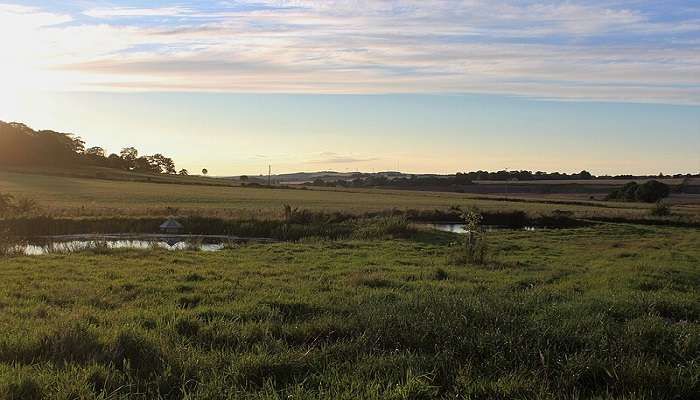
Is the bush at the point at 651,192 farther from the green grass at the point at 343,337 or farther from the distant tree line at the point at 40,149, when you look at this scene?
the distant tree line at the point at 40,149

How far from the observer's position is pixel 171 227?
110 feet

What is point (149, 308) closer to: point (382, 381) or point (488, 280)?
point (382, 381)

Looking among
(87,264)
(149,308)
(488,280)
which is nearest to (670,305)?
(488,280)

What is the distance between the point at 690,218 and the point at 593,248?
1176 inches

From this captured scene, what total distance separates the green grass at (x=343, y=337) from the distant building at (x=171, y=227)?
19.4 metres

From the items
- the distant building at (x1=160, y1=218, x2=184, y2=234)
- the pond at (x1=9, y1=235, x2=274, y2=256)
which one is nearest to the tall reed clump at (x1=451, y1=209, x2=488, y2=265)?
the pond at (x1=9, y1=235, x2=274, y2=256)

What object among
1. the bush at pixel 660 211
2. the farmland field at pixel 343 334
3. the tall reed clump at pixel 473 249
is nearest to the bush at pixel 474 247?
the tall reed clump at pixel 473 249

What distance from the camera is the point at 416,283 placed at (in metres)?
12.8

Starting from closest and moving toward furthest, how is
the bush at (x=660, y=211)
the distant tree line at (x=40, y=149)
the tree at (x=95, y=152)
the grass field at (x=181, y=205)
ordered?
the grass field at (x=181, y=205) < the bush at (x=660, y=211) < the distant tree line at (x=40, y=149) < the tree at (x=95, y=152)

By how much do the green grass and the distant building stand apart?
19.4m

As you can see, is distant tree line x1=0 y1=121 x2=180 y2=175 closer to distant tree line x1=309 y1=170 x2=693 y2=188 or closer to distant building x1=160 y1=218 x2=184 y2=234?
distant tree line x1=309 y1=170 x2=693 y2=188

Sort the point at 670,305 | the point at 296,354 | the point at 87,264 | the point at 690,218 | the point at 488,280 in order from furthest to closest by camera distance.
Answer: the point at 690,218 < the point at 87,264 < the point at 488,280 < the point at 670,305 < the point at 296,354

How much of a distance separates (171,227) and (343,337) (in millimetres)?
27479

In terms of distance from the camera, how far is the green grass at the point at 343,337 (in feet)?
19.5
